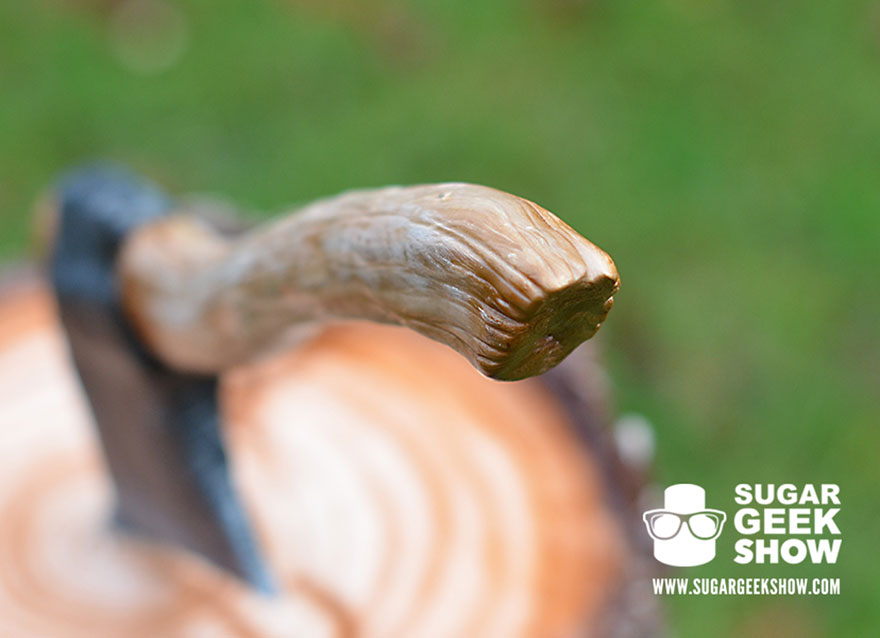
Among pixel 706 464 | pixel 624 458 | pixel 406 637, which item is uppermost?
pixel 706 464

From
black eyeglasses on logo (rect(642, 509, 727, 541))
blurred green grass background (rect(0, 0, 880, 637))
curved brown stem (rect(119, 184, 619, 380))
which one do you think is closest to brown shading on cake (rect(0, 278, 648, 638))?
black eyeglasses on logo (rect(642, 509, 727, 541))

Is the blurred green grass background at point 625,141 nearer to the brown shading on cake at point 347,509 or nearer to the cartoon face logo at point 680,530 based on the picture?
the cartoon face logo at point 680,530

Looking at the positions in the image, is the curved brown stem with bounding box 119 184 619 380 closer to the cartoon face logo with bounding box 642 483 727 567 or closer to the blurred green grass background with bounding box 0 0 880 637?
the cartoon face logo with bounding box 642 483 727 567

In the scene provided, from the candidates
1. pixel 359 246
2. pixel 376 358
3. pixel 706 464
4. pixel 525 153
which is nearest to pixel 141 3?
pixel 525 153

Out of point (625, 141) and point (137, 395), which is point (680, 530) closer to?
point (137, 395)

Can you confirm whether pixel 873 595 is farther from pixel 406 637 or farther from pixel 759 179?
pixel 406 637

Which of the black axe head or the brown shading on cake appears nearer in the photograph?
the black axe head
